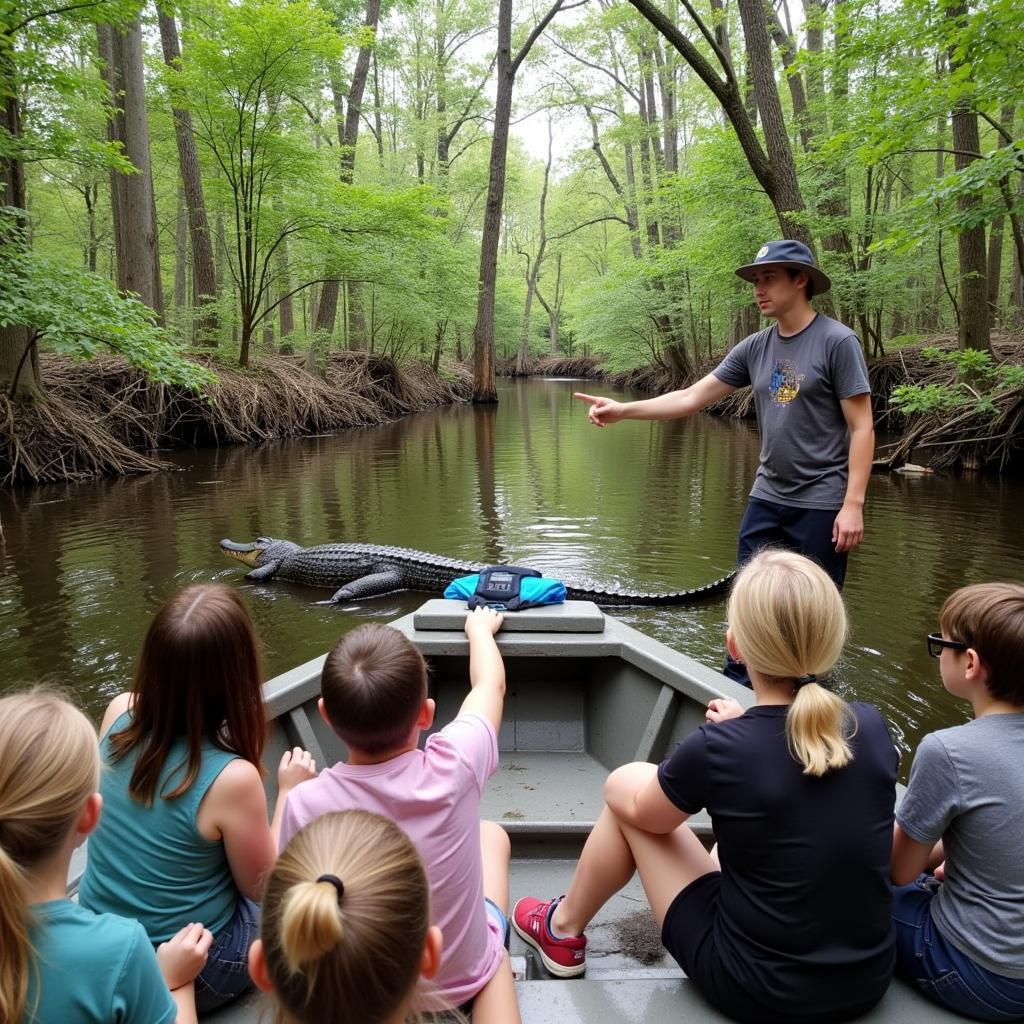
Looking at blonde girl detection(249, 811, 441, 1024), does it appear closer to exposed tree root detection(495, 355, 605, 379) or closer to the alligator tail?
the alligator tail

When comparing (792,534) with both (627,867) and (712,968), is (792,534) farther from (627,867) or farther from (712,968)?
(712,968)

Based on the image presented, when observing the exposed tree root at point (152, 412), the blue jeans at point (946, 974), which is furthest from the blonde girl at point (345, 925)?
the exposed tree root at point (152, 412)

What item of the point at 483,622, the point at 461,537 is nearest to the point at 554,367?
the point at 461,537

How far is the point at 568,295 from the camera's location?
49062mm

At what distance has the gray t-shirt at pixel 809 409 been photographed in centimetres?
287

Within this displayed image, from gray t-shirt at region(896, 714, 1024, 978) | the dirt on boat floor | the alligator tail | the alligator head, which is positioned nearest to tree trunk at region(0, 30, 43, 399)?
the alligator head

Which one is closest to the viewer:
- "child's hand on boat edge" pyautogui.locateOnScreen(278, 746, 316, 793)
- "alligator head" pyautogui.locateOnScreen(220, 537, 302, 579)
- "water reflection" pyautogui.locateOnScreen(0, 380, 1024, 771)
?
"child's hand on boat edge" pyautogui.locateOnScreen(278, 746, 316, 793)

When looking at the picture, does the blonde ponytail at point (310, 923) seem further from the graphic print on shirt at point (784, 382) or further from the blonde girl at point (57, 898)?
the graphic print on shirt at point (784, 382)

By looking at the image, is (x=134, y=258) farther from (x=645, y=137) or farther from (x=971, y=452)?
(x=645, y=137)

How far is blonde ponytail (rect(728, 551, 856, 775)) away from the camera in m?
1.30

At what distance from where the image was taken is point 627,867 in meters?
1.69

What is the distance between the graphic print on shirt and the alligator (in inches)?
98.3

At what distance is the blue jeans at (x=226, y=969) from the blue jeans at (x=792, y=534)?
6.39ft

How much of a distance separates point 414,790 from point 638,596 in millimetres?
3921
